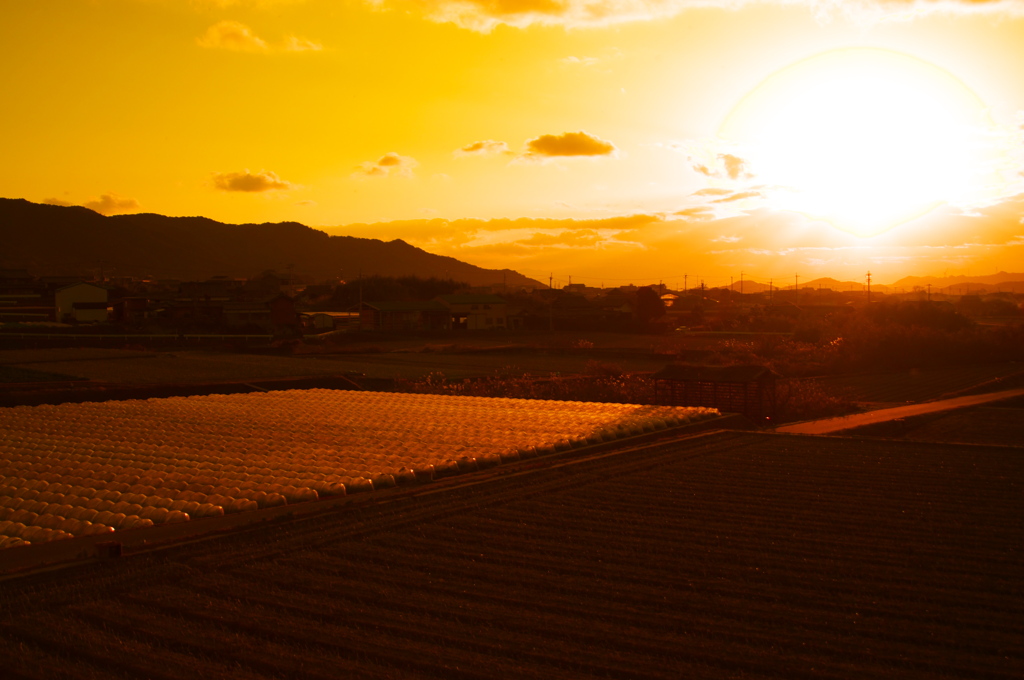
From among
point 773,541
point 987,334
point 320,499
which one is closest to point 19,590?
point 320,499

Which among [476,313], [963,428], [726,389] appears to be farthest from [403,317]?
[963,428]

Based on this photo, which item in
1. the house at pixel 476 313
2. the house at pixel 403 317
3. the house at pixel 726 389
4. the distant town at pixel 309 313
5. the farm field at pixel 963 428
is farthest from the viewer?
the house at pixel 476 313

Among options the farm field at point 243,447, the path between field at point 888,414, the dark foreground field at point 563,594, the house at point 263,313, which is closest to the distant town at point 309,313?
the house at point 263,313

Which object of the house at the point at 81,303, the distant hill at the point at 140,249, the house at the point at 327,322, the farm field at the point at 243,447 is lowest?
the farm field at the point at 243,447

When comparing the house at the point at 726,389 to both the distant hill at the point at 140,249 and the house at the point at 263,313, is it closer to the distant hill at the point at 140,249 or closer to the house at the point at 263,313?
the house at the point at 263,313

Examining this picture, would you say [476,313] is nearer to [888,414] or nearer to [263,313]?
[263,313]

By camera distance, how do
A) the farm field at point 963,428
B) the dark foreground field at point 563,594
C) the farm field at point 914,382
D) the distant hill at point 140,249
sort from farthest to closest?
the distant hill at point 140,249 → the farm field at point 914,382 → the farm field at point 963,428 → the dark foreground field at point 563,594

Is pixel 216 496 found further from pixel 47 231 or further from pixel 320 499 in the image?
pixel 47 231
